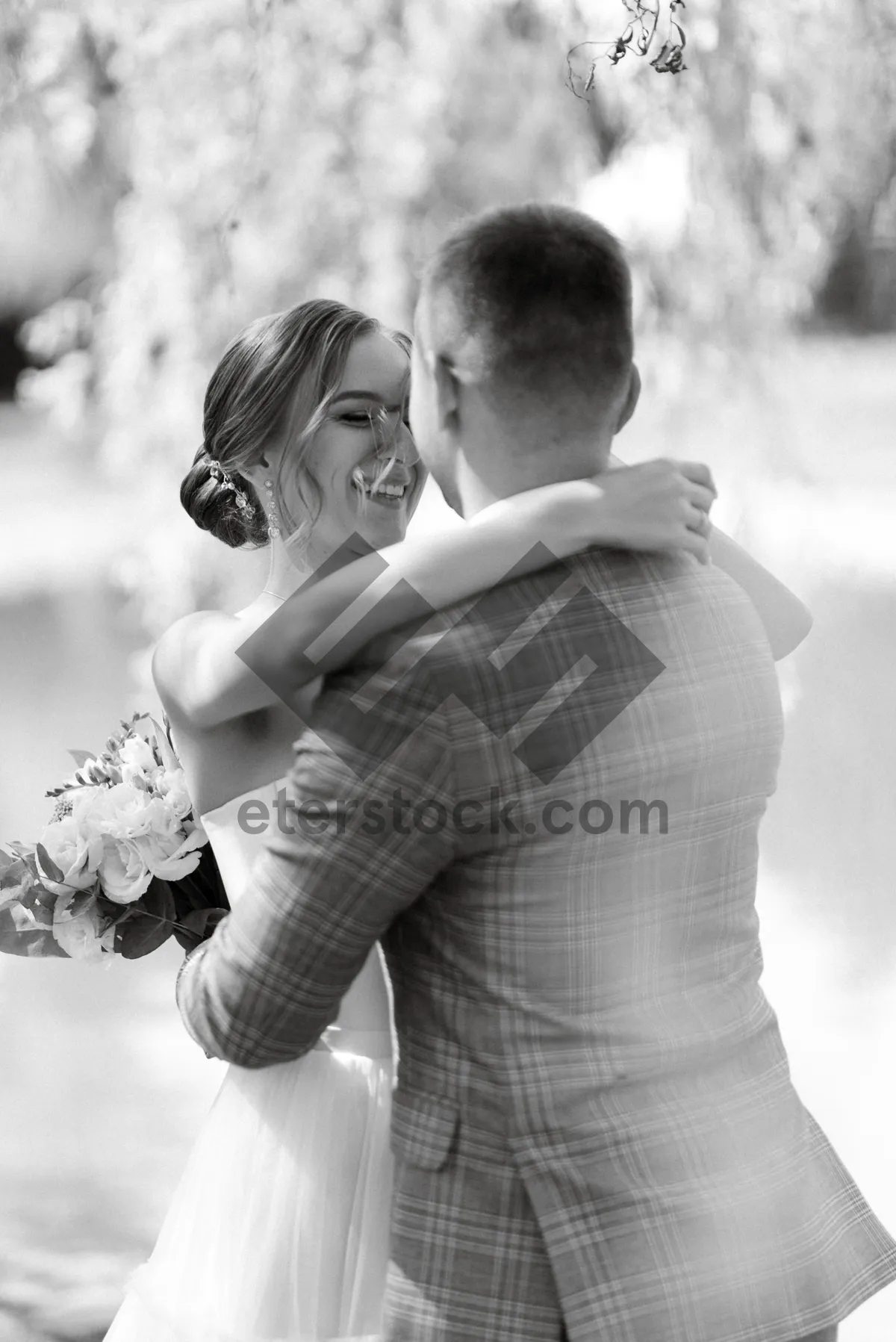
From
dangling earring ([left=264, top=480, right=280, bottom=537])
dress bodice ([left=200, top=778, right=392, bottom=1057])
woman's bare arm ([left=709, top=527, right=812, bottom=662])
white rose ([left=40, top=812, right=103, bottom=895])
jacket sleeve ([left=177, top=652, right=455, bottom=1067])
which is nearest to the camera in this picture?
jacket sleeve ([left=177, top=652, right=455, bottom=1067])

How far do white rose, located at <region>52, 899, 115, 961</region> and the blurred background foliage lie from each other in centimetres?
186

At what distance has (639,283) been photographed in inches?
122

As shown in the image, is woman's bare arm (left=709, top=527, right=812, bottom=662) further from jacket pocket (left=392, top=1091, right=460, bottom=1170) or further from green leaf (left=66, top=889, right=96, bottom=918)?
green leaf (left=66, top=889, right=96, bottom=918)

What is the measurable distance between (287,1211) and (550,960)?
0.46 m

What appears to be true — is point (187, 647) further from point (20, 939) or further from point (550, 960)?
point (550, 960)

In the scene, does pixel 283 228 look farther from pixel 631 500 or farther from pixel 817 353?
pixel 631 500

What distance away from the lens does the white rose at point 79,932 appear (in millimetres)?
1400

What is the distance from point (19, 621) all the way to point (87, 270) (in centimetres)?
85

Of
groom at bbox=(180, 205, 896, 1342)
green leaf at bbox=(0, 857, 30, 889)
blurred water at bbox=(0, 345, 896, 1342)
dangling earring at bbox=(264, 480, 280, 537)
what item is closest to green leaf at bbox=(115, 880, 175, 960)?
green leaf at bbox=(0, 857, 30, 889)

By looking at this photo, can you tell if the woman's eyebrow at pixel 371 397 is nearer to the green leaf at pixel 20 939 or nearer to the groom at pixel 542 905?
the groom at pixel 542 905

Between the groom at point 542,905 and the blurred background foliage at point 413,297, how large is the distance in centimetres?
232

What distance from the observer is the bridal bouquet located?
1383 millimetres

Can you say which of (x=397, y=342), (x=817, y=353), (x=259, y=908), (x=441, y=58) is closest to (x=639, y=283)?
(x=817, y=353)

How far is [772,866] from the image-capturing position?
328 centimetres
